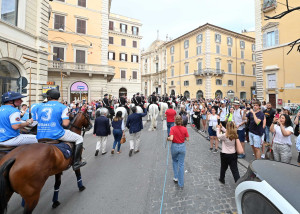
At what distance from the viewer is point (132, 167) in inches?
191

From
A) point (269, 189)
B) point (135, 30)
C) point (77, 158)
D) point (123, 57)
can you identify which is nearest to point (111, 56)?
point (123, 57)

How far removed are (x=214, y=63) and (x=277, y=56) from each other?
1460cm

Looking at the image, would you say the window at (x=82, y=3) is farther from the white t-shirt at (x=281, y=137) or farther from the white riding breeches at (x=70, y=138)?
the white t-shirt at (x=281, y=137)

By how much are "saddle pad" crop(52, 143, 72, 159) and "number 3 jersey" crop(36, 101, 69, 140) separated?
0.19 metres

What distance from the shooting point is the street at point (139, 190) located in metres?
3.04

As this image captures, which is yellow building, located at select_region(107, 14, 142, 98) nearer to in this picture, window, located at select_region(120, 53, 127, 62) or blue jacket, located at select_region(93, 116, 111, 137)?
window, located at select_region(120, 53, 127, 62)

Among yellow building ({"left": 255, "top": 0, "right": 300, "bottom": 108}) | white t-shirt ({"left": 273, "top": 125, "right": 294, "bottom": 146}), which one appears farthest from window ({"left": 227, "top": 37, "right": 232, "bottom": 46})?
white t-shirt ({"left": 273, "top": 125, "right": 294, "bottom": 146})

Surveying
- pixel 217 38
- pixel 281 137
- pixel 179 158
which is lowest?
pixel 179 158

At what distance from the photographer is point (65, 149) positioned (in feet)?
10.6

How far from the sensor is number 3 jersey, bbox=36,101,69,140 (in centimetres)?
304

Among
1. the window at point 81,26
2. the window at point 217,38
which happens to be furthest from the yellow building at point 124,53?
the window at point 217,38

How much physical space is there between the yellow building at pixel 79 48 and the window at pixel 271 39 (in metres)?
21.7

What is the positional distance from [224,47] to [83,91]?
103 ft

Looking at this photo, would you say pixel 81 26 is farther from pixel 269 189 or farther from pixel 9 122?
pixel 269 189
